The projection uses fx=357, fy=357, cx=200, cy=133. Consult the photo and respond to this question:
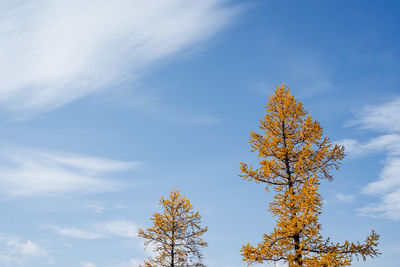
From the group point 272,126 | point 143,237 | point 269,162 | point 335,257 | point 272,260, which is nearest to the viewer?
point 335,257

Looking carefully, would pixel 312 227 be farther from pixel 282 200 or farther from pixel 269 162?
pixel 269 162

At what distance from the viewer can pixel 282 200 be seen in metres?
15.2

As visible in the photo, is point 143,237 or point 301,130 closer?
point 301,130

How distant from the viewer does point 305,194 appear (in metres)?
14.3

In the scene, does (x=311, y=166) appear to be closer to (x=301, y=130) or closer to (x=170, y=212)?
(x=301, y=130)

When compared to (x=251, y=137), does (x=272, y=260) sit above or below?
below

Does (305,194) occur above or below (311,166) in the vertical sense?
below

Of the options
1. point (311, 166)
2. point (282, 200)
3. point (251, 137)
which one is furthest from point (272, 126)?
point (282, 200)

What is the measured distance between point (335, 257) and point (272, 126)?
6381 mm

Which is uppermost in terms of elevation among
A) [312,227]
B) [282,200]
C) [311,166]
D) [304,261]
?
[311,166]

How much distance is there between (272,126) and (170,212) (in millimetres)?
9690

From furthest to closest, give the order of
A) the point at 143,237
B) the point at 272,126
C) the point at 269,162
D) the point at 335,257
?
1. the point at 143,237
2. the point at 272,126
3. the point at 269,162
4. the point at 335,257

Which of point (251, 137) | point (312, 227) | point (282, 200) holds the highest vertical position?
point (251, 137)

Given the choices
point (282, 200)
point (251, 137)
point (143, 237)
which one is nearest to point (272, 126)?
point (251, 137)
